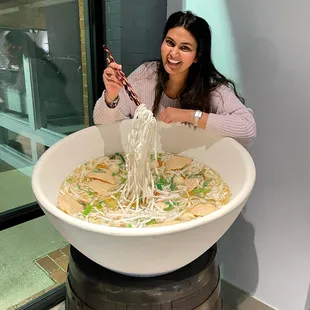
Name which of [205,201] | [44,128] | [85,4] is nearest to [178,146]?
[205,201]

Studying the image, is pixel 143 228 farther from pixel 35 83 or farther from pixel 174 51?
pixel 35 83

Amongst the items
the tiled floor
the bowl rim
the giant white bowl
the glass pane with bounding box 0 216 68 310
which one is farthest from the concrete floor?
the bowl rim

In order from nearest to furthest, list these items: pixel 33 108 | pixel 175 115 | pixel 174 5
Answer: pixel 175 115
pixel 174 5
pixel 33 108

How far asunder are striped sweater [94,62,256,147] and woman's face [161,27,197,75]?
0.14 metres

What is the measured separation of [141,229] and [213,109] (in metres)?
0.60

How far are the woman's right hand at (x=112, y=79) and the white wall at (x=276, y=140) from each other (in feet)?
1.80

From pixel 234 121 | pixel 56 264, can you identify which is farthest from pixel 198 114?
pixel 56 264

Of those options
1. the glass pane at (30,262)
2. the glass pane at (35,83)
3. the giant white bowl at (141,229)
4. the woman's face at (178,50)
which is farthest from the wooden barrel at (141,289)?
the glass pane at (35,83)

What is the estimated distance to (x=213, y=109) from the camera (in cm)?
121

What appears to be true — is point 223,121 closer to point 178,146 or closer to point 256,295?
point 178,146

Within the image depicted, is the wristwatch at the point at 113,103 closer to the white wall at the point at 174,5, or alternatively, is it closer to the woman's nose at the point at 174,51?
the woman's nose at the point at 174,51

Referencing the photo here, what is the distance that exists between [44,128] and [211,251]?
1.48 meters

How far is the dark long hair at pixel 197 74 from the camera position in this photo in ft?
3.72

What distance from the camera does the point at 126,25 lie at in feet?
5.05
